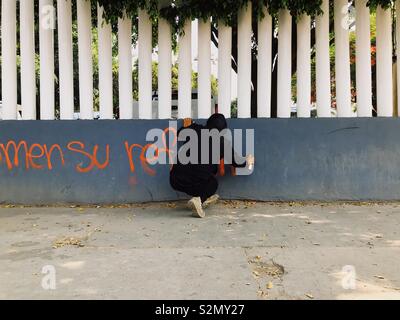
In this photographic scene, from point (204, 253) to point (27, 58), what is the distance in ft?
15.7

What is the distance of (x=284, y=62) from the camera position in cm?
699

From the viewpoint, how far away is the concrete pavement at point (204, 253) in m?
3.45

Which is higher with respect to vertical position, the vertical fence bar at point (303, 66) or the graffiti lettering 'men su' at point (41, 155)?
the vertical fence bar at point (303, 66)

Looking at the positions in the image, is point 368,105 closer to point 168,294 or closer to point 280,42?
point 280,42

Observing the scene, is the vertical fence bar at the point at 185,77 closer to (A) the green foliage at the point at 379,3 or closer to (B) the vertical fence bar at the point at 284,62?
(B) the vertical fence bar at the point at 284,62

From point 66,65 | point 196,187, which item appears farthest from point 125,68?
point 196,187

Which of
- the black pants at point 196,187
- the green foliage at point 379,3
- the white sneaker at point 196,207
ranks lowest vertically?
the white sneaker at point 196,207

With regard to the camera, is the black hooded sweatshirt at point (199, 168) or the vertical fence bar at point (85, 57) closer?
the black hooded sweatshirt at point (199, 168)

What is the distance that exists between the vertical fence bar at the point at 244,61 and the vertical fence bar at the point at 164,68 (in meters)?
1.14

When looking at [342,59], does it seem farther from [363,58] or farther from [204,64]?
[204,64]

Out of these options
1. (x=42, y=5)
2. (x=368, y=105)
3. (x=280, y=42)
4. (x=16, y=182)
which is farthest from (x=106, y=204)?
(x=368, y=105)

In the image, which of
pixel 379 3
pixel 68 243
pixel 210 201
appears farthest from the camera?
pixel 210 201

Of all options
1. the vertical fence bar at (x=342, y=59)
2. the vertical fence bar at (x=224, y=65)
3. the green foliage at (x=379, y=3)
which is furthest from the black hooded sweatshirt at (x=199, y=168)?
the green foliage at (x=379, y=3)

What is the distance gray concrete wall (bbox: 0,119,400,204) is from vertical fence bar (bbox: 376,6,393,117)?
0.37 metres
